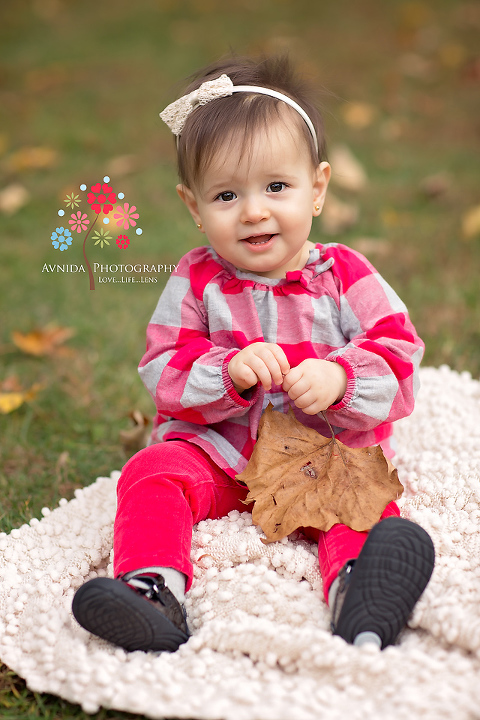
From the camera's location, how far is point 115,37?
6586mm

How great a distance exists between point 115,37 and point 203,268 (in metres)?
5.64

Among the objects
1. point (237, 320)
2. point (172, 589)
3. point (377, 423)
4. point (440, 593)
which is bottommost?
point (172, 589)

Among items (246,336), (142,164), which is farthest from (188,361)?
(142,164)

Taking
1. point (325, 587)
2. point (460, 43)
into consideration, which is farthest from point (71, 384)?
point (460, 43)

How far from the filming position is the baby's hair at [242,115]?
5.14ft

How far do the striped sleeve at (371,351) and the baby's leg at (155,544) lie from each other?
33cm

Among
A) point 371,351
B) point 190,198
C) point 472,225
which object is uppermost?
point 472,225

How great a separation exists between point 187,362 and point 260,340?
0.18 metres

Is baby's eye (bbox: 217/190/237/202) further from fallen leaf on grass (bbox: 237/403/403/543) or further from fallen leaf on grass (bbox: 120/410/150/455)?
fallen leaf on grass (bbox: 120/410/150/455)

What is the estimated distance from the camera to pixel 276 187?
5.26 ft

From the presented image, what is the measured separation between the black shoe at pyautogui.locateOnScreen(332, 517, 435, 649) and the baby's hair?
0.86m

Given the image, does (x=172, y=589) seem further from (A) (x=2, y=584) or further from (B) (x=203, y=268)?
(B) (x=203, y=268)

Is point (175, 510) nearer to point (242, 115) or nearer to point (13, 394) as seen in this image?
point (242, 115)

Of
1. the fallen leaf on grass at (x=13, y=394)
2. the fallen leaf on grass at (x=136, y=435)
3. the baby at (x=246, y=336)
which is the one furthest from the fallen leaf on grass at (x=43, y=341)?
the baby at (x=246, y=336)
